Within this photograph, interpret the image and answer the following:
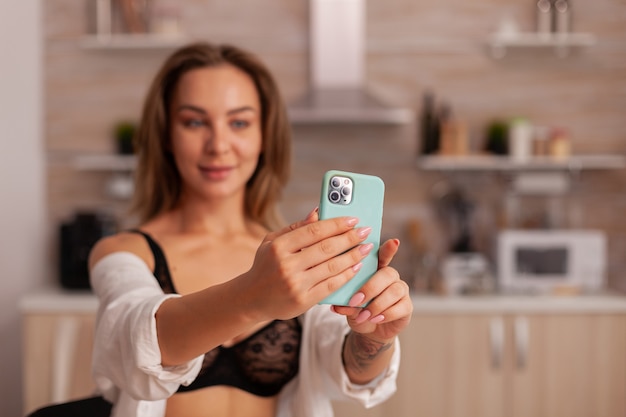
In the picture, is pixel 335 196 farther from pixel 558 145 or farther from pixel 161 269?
pixel 558 145

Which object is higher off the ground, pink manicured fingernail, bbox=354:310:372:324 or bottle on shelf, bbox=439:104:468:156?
bottle on shelf, bbox=439:104:468:156

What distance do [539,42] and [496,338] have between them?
1304 millimetres

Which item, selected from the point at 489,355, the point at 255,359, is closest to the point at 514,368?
the point at 489,355

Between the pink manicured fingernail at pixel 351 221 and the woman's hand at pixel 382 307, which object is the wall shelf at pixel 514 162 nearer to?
the woman's hand at pixel 382 307

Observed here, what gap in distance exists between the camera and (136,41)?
11.4 ft

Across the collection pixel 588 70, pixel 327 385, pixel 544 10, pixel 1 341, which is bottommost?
pixel 1 341

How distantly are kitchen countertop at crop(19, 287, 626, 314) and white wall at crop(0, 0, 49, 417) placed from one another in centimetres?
25

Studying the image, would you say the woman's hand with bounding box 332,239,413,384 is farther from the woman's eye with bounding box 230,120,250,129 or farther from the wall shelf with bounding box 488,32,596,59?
the wall shelf with bounding box 488,32,596,59

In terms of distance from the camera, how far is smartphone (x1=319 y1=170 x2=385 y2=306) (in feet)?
3.34

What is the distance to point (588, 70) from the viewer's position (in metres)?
3.56

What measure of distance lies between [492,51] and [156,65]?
1.51 meters

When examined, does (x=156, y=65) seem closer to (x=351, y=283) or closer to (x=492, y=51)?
(x=492, y=51)

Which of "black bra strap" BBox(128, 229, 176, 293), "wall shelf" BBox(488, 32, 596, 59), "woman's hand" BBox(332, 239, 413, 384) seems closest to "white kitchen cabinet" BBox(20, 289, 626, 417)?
"wall shelf" BBox(488, 32, 596, 59)

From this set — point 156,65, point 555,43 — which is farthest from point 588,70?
point 156,65
